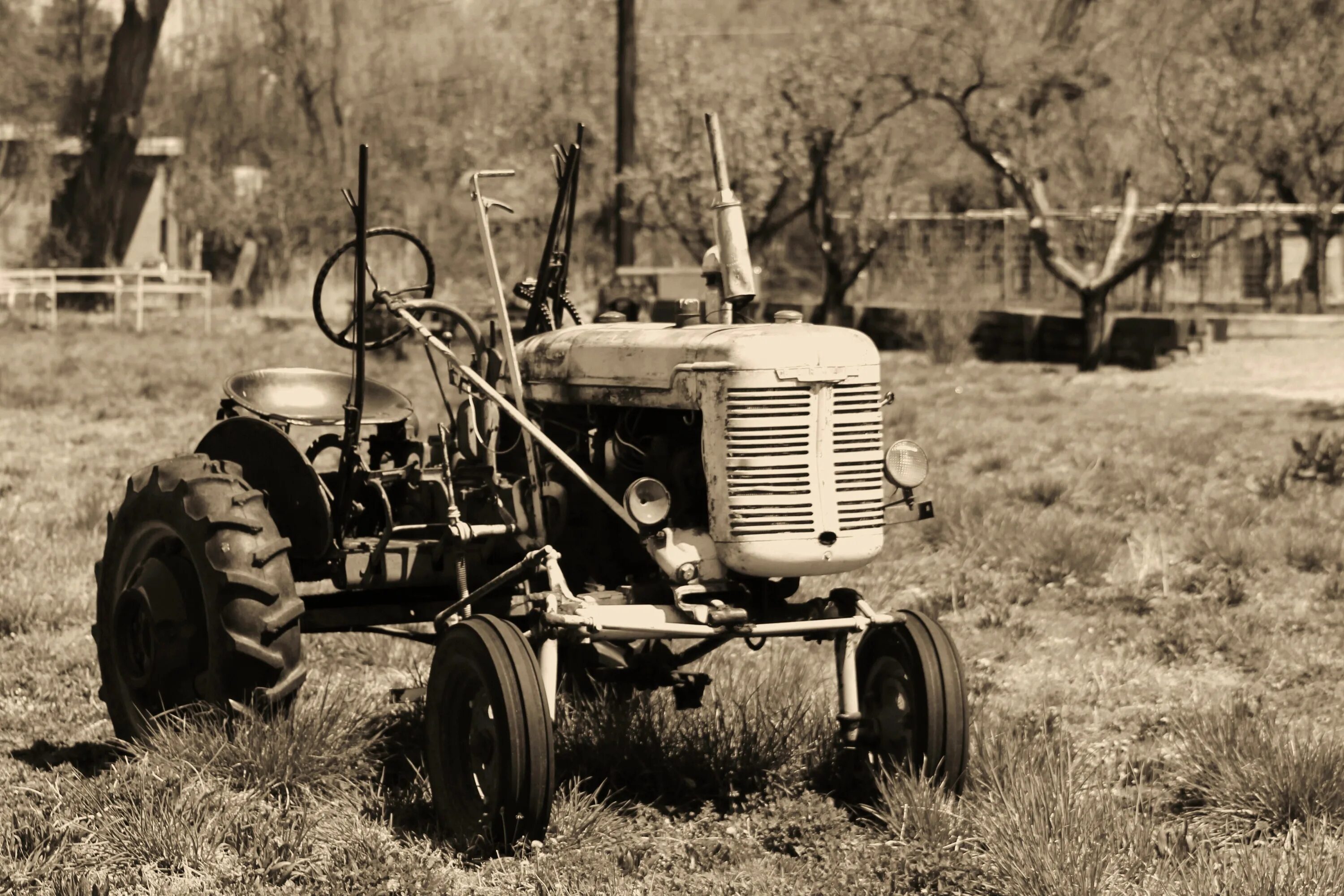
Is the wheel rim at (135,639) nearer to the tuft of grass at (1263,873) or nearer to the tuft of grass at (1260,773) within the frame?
the tuft of grass at (1263,873)

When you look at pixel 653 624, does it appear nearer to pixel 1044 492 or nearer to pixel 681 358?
pixel 681 358

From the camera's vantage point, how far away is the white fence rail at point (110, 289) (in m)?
26.4

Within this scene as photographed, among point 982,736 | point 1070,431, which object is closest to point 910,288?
point 1070,431

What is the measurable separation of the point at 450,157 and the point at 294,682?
3602cm

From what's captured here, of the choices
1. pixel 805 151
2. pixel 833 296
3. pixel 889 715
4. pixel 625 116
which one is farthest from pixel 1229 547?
pixel 805 151

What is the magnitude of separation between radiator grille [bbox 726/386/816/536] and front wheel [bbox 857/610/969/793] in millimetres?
497

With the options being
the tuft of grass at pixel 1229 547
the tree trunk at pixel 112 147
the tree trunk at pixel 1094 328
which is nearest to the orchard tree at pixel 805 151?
the tree trunk at pixel 1094 328

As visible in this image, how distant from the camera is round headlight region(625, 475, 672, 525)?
15.3ft

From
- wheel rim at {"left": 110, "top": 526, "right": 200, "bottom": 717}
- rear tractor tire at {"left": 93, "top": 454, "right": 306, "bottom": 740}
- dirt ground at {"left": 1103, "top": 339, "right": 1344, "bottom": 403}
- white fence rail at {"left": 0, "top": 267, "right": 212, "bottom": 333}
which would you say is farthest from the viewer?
white fence rail at {"left": 0, "top": 267, "right": 212, "bottom": 333}

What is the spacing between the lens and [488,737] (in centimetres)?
455

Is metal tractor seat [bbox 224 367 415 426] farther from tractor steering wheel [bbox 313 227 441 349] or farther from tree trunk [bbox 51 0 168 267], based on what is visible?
tree trunk [bbox 51 0 168 267]

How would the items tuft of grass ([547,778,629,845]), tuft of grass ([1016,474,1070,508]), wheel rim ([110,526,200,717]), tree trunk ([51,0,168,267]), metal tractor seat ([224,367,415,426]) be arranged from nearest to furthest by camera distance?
tuft of grass ([547,778,629,845]) < wheel rim ([110,526,200,717]) < metal tractor seat ([224,367,415,426]) < tuft of grass ([1016,474,1070,508]) < tree trunk ([51,0,168,267])

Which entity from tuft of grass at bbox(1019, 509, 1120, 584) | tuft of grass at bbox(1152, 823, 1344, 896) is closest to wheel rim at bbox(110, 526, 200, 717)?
tuft of grass at bbox(1152, 823, 1344, 896)

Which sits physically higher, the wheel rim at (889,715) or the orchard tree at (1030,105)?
the orchard tree at (1030,105)
